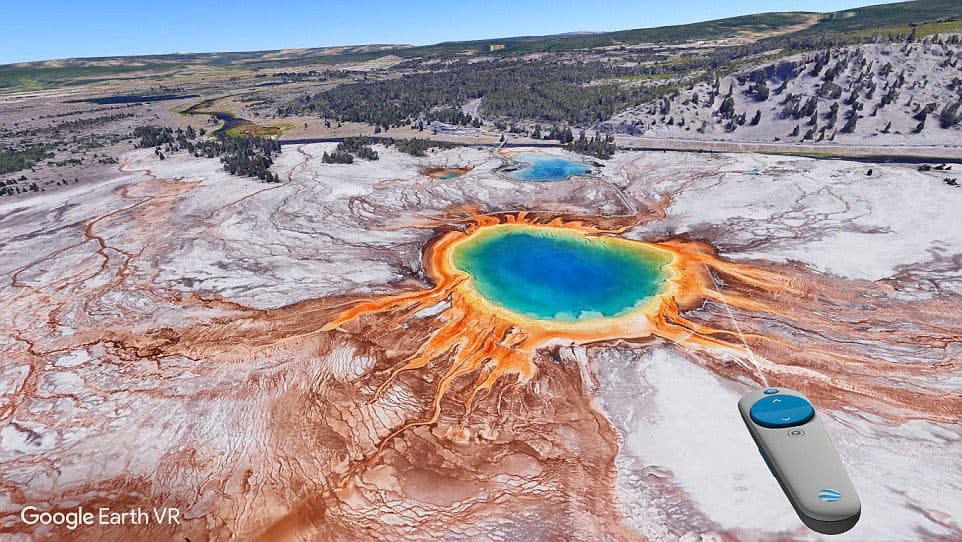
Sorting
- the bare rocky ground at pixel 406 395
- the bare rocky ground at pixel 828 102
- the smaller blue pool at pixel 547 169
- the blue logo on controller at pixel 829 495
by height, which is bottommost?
the bare rocky ground at pixel 406 395

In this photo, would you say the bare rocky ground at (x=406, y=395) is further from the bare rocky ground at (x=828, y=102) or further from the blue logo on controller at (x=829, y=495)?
the bare rocky ground at (x=828, y=102)

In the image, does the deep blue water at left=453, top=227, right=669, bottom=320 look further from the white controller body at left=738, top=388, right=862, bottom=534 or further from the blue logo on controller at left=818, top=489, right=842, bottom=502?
the blue logo on controller at left=818, top=489, right=842, bottom=502

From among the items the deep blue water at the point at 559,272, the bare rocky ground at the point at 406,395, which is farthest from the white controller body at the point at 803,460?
the deep blue water at the point at 559,272

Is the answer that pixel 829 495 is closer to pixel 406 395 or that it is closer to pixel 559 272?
pixel 406 395

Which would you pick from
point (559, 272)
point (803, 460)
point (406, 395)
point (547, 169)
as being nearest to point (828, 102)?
point (547, 169)

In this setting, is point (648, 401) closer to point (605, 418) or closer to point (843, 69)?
point (605, 418)
